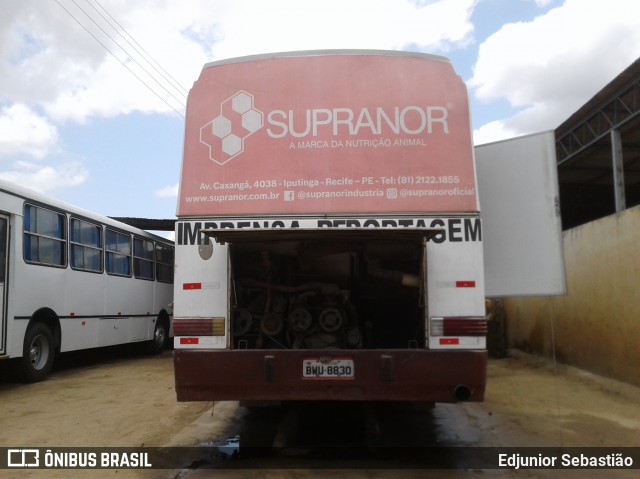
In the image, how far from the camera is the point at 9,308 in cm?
848

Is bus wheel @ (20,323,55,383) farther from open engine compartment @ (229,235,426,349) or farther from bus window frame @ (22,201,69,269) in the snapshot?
open engine compartment @ (229,235,426,349)

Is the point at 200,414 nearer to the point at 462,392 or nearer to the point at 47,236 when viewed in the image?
the point at 462,392

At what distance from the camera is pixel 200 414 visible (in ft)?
23.8

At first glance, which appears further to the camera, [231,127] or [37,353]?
[37,353]

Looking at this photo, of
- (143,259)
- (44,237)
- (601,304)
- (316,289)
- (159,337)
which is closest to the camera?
(316,289)

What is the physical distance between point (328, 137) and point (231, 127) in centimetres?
87

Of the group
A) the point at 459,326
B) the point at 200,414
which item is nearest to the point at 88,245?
the point at 200,414

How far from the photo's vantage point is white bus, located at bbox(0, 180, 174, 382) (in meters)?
8.68

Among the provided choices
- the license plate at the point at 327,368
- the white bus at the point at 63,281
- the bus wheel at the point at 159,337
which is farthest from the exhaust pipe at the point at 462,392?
the bus wheel at the point at 159,337

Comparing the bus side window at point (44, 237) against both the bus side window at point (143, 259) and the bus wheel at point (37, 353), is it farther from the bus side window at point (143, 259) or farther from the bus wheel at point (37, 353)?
the bus side window at point (143, 259)

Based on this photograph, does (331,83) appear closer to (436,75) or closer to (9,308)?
(436,75)

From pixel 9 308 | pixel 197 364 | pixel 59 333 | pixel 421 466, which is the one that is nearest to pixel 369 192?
pixel 197 364

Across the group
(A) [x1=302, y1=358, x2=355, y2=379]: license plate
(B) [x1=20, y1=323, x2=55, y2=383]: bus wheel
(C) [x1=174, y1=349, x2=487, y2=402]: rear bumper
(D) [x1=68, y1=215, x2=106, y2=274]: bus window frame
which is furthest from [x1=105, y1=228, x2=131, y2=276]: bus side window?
(A) [x1=302, y1=358, x2=355, y2=379]: license plate

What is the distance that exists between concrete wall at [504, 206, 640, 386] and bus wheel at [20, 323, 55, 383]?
301 inches
